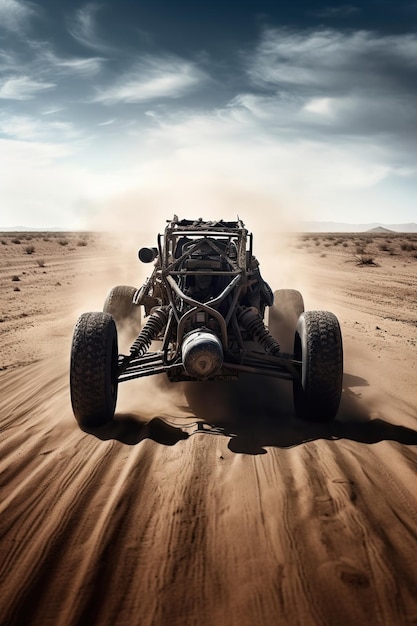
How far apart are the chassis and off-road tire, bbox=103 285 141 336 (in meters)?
1.75

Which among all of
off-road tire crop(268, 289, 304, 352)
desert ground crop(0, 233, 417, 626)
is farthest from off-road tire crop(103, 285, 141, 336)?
off-road tire crop(268, 289, 304, 352)

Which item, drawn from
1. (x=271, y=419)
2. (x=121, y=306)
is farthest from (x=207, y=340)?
(x=121, y=306)

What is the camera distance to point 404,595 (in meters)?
2.41

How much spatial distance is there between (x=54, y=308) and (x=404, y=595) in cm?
1146

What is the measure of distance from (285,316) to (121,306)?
3138 mm

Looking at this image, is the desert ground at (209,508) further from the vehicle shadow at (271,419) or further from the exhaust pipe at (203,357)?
the exhaust pipe at (203,357)

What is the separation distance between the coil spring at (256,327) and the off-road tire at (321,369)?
1.82 feet

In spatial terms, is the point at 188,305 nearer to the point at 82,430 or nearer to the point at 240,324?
the point at 240,324

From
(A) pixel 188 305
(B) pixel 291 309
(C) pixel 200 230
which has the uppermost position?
(C) pixel 200 230

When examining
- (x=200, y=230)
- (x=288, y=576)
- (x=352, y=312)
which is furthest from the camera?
(x=352, y=312)

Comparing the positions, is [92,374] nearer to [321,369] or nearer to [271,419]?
[271,419]

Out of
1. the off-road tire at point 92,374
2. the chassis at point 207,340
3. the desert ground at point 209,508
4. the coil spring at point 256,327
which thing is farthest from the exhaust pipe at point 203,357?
the coil spring at point 256,327

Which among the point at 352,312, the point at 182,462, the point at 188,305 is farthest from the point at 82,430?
the point at 352,312

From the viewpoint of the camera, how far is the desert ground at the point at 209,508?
240cm
